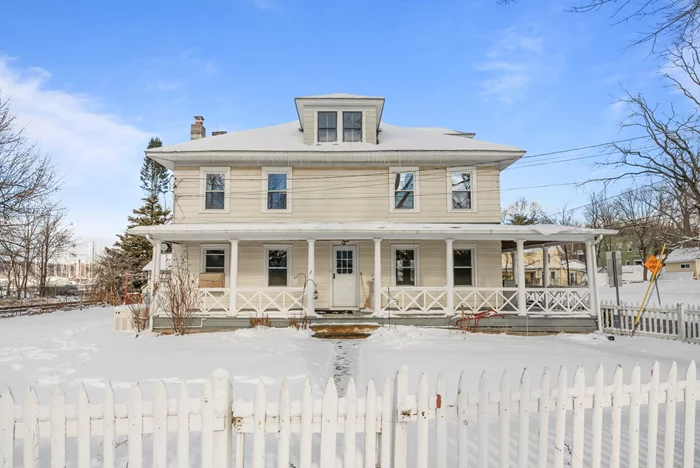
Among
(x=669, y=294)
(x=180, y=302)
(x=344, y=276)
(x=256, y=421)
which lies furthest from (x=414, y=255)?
(x=669, y=294)

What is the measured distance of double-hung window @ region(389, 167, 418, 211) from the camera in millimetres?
14977

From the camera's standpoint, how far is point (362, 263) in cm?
1468

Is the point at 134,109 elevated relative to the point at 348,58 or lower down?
lower down

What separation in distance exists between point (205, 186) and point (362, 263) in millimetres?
6691

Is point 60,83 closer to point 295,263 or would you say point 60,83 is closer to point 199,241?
point 199,241

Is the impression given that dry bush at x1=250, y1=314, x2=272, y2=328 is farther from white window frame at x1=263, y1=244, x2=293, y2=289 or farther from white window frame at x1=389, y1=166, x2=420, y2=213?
white window frame at x1=389, y1=166, x2=420, y2=213

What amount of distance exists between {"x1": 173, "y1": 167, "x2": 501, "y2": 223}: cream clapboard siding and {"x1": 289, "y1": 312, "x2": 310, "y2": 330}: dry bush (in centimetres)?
389

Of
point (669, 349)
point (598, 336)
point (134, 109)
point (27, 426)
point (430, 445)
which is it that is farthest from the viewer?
point (134, 109)

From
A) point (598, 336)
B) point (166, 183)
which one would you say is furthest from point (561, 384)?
point (166, 183)

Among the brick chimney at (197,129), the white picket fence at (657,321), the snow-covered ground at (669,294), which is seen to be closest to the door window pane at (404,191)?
the white picket fence at (657,321)

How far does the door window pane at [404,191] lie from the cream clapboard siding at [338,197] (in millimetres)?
308

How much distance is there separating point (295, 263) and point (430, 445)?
1094cm

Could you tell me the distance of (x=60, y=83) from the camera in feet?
46.9

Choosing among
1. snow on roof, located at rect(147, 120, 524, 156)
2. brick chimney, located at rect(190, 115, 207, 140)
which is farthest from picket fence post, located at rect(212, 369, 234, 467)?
brick chimney, located at rect(190, 115, 207, 140)
